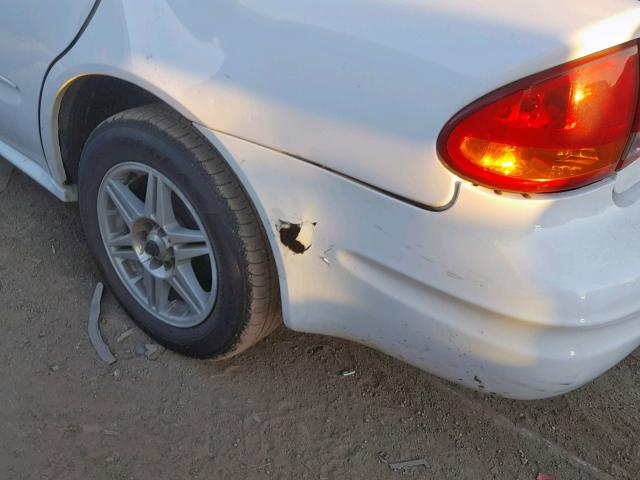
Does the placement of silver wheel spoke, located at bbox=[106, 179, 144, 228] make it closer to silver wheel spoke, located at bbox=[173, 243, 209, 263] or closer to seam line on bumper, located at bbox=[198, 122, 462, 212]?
silver wheel spoke, located at bbox=[173, 243, 209, 263]

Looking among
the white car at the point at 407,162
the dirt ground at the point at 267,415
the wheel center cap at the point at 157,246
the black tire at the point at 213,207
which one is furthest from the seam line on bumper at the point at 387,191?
the dirt ground at the point at 267,415

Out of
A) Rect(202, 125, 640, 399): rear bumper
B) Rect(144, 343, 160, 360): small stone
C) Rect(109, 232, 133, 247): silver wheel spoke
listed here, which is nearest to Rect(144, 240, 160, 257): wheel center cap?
Rect(109, 232, 133, 247): silver wheel spoke

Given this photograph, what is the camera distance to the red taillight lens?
139 centimetres

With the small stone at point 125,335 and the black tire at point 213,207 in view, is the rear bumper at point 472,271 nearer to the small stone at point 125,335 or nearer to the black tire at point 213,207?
the black tire at point 213,207

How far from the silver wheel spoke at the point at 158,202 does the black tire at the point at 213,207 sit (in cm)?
7

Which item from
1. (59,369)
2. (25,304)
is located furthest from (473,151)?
(25,304)

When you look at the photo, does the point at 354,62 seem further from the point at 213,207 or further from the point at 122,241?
the point at 122,241

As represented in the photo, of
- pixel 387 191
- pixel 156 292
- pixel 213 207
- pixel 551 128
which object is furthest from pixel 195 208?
pixel 551 128

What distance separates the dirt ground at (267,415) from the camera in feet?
6.82

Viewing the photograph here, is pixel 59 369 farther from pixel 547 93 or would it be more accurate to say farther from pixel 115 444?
pixel 547 93

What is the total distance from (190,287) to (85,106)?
0.72 meters

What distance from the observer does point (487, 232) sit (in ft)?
4.85

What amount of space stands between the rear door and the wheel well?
0.34 ft

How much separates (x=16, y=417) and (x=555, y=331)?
63.9 inches
